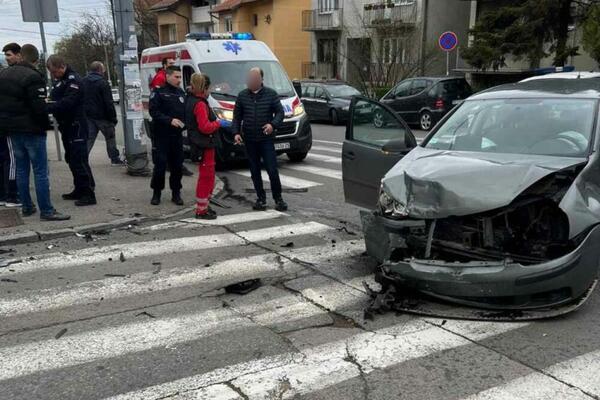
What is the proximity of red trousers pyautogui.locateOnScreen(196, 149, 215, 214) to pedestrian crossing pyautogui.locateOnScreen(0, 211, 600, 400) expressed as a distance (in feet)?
5.15

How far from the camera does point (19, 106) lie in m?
6.68

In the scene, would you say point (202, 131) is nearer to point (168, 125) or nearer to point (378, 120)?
point (168, 125)

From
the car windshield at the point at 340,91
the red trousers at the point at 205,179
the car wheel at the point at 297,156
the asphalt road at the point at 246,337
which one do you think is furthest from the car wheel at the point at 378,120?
the car windshield at the point at 340,91

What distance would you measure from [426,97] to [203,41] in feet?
29.1

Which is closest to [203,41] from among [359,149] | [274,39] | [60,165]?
[60,165]

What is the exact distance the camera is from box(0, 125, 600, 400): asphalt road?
3.37 metres

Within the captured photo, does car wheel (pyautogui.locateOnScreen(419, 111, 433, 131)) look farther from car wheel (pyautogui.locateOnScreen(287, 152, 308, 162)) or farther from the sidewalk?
the sidewalk

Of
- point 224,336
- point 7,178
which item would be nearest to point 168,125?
point 7,178

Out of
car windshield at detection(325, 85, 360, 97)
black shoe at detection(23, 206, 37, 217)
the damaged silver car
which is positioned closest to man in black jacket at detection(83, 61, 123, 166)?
black shoe at detection(23, 206, 37, 217)

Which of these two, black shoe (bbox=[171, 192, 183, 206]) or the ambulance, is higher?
the ambulance

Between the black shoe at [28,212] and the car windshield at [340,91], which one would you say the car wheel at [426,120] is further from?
the black shoe at [28,212]

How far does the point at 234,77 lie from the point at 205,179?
5045 millimetres

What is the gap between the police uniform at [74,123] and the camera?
7281 millimetres

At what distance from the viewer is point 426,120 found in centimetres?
1878
